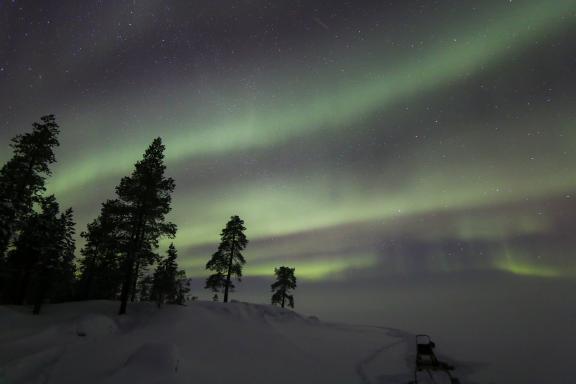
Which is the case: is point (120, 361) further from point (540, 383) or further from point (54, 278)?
point (540, 383)

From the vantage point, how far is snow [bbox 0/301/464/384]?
475 inches

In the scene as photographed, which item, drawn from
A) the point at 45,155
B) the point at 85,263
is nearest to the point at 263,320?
the point at 45,155

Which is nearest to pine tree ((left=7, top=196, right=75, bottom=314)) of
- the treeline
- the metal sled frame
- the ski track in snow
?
the treeline

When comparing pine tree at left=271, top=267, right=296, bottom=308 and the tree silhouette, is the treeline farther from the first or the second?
pine tree at left=271, top=267, right=296, bottom=308

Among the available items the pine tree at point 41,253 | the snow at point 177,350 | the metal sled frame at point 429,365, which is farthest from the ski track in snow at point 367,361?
the pine tree at point 41,253

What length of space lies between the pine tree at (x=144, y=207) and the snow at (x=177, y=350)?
4.33 meters

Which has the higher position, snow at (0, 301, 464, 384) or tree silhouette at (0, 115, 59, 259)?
tree silhouette at (0, 115, 59, 259)

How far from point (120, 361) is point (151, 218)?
41.3 feet

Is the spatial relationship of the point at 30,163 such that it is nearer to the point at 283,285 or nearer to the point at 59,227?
the point at 59,227

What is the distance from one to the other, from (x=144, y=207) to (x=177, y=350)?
13441 mm

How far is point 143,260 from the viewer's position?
2370cm

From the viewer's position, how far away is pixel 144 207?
941 inches

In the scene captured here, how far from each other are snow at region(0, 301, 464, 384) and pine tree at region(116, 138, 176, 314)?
4332 millimetres

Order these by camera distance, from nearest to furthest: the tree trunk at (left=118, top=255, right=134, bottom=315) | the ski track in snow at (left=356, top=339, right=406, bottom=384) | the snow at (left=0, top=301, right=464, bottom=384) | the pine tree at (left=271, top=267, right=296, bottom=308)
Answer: the snow at (left=0, top=301, right=464, bottom=384), the ski track in snow at (left=356, top=339, right=406, bottom=384), the tree trunk at (left=118, top=255, right=134, bottom=315), the pine tree at (left=271, top=267, right=296, bottom=308)
